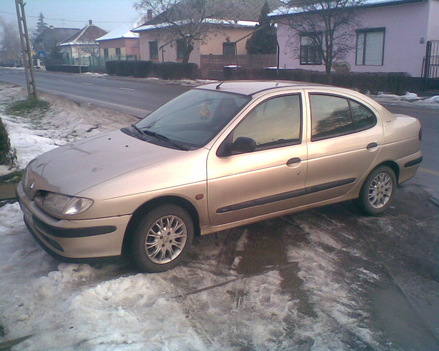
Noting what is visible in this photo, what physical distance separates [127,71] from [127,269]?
3866cm

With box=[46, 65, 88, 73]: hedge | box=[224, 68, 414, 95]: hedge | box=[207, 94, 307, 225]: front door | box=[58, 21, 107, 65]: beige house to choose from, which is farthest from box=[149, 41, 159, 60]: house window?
box=[207, 94, 307, 225]: front door

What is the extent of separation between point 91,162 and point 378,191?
3434 millimetres

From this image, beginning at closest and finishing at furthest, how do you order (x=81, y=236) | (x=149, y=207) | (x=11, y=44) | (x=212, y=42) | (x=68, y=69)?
(x=81, y=236)
(x=149, y=207)
(x=212, y=42)
(x=68, y=69)
(x=11, y=44)

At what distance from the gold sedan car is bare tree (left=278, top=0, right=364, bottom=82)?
17539 millimetres

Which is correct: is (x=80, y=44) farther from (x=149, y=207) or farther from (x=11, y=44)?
(x=149, y=207)

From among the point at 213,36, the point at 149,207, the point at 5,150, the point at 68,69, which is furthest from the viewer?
the point at 68,69

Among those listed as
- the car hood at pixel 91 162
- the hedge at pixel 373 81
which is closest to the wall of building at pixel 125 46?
the hedge at pixel 373 81

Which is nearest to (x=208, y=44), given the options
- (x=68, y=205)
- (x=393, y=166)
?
(x=393, y=166)

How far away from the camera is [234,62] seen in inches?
1358

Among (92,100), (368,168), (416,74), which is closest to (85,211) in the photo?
(368,168)

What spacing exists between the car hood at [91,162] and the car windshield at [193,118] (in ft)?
0.80

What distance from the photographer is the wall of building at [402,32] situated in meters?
22.0

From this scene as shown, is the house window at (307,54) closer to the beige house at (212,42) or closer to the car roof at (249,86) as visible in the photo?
the beige house at (212,42)

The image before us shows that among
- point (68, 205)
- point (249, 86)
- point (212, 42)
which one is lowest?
point (68, 205)
